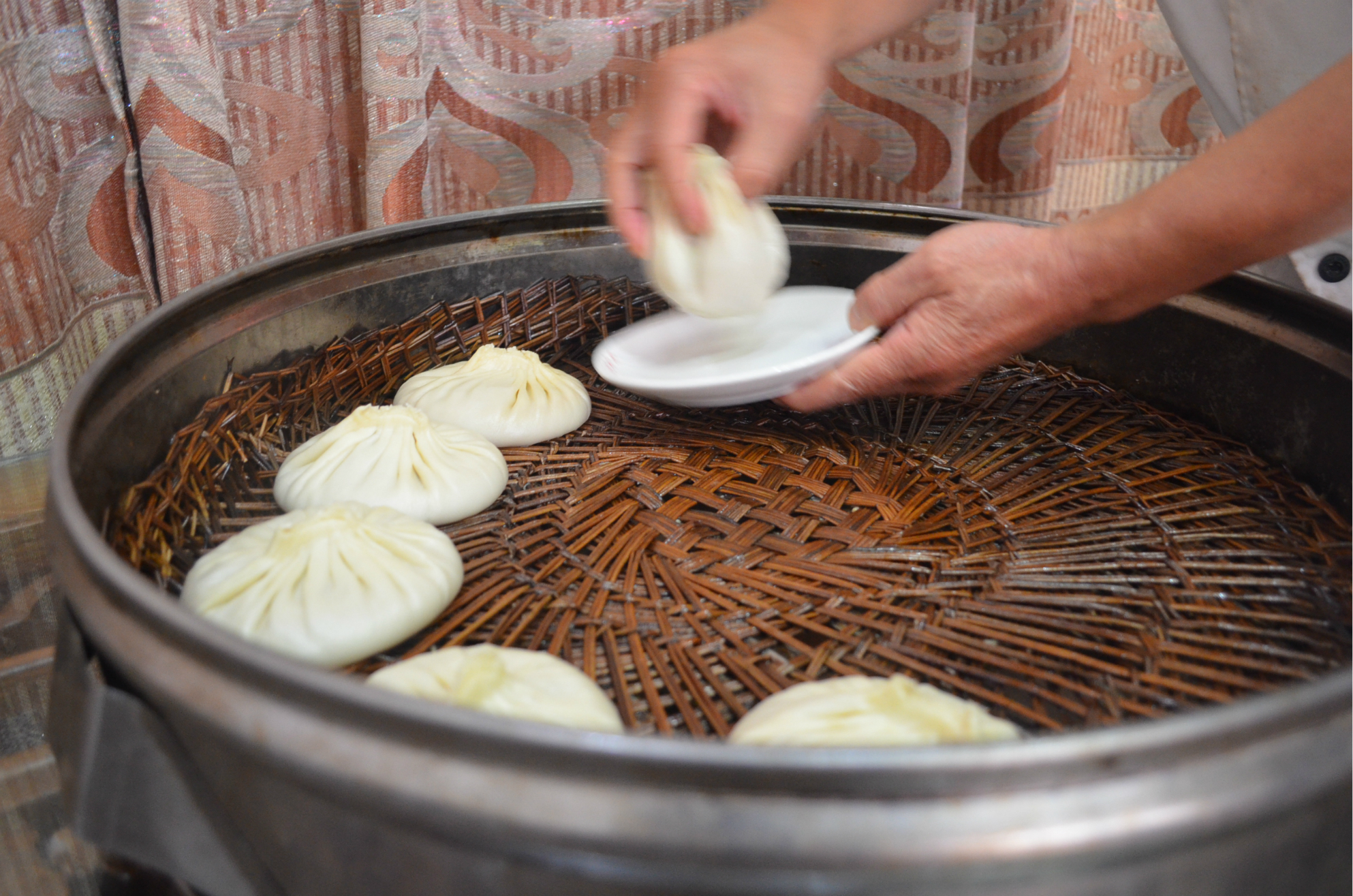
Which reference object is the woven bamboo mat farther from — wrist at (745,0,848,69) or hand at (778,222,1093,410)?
wrist at (745,0,848,69)

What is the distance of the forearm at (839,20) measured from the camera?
1295mm

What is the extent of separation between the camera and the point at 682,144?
1.12 meters

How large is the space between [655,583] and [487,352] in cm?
46

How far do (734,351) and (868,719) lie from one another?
1.99 ft

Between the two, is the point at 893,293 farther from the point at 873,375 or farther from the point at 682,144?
the point at 682,144

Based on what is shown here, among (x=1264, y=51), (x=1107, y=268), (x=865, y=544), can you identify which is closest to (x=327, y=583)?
(x=865, y=544)

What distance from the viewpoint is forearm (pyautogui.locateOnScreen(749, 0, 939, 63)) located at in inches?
51.0

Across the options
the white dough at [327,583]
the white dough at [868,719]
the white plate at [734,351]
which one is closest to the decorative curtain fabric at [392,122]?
the white plate at [734,351]

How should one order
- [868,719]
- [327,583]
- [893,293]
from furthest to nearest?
[893,293], [327,583], [868,719]

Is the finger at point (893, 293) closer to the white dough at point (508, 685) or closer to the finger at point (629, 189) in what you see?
the finger at point (629, 189)

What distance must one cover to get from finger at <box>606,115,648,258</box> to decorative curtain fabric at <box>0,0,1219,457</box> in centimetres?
43

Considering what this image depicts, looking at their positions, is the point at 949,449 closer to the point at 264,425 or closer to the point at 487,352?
the point at 487,352

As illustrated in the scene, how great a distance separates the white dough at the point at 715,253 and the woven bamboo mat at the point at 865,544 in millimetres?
167

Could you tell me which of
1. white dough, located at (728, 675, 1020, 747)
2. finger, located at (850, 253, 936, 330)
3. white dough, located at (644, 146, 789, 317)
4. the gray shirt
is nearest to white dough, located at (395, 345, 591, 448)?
white dough, located at (644, 146, 789, 317)
